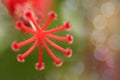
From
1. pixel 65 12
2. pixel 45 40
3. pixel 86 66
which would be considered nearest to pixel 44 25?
pixel 45 40

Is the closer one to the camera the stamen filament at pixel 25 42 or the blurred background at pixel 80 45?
the stamen filament at pixel 25 42

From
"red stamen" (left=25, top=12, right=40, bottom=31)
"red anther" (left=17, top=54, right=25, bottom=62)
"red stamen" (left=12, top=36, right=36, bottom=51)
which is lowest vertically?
"red anther" (left=17, top=54, right=25, bottom=62)

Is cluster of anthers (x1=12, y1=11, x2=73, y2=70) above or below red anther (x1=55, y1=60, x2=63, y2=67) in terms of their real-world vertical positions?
above

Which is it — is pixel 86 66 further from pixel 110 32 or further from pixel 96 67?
pixel 110 32

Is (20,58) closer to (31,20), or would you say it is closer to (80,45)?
(31,20)

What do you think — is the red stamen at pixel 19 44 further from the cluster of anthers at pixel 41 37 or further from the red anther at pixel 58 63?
the red anther at pixel 58 63

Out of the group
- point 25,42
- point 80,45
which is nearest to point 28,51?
point 25,42

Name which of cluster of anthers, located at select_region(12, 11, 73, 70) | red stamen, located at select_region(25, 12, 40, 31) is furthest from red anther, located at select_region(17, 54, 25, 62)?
red stamen, located at select_region(25, 12, 40, 31)

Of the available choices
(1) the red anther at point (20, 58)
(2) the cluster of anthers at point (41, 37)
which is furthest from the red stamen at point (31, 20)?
(1) the red anther at point (20, 58)

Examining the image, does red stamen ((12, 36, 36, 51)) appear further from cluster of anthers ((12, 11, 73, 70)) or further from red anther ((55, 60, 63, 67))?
red anther ((55, 60, 63, 67))
